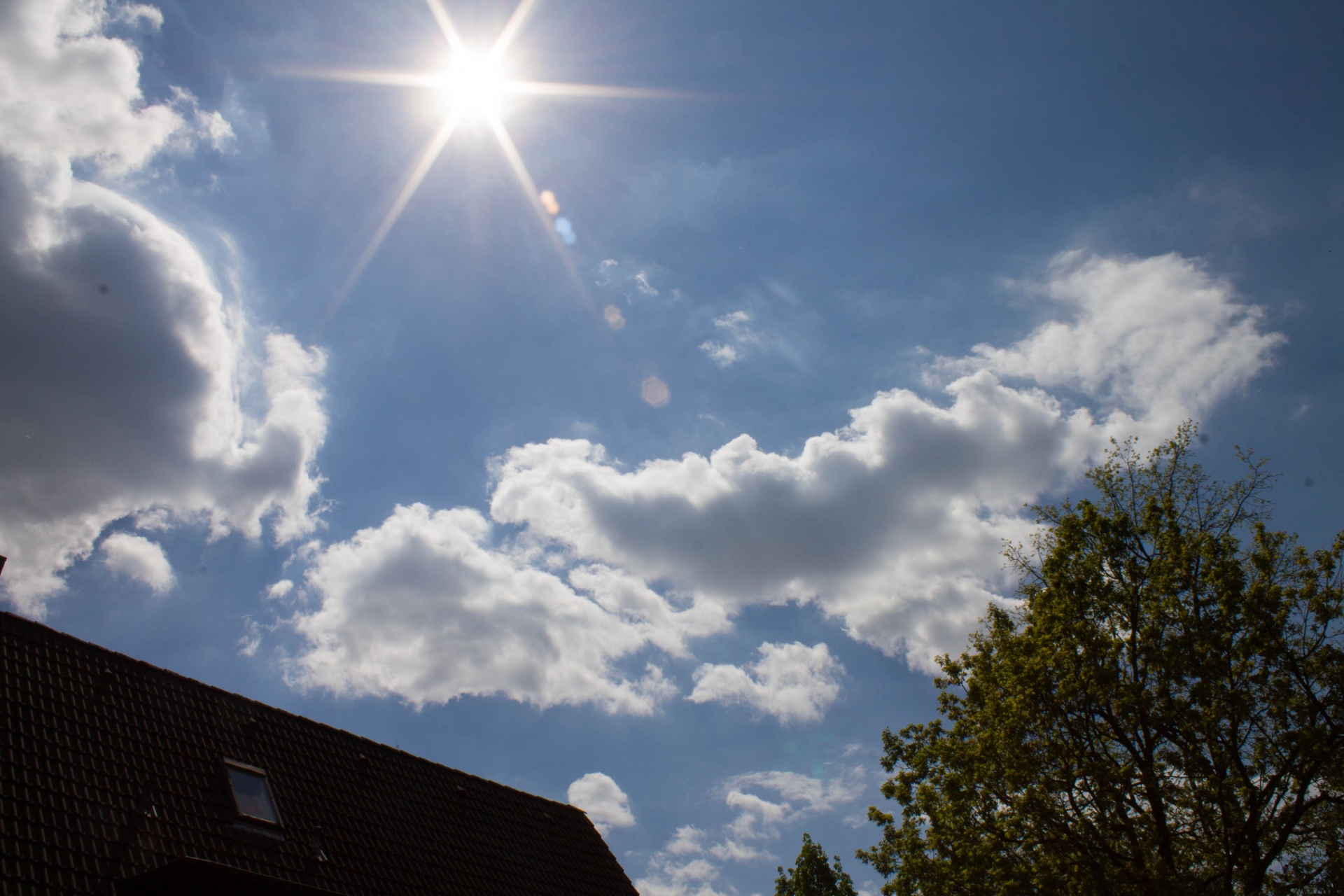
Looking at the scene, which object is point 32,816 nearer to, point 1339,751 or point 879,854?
point 879,854

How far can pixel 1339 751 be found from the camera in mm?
15125

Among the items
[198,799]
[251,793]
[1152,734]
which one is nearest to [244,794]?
[251,793]

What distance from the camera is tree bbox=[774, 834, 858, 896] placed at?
38.9m

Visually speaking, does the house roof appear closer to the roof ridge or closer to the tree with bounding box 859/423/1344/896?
the roof ridge

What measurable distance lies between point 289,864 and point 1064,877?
50.9 ft

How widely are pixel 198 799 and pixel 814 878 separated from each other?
35127 millimetres

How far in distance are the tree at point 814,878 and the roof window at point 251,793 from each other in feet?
109

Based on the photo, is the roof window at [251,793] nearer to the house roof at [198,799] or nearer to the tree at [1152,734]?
the house roof at [198,799]

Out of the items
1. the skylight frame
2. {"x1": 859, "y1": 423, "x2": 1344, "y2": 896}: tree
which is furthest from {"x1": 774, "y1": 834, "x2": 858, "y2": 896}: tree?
the skylight frame

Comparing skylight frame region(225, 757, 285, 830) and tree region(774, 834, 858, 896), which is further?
tree region(774, 834, 858, 896)

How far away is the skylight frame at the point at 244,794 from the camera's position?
492 inches

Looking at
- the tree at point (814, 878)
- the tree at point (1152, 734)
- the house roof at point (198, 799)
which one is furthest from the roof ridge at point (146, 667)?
the tree at point (814, 878)

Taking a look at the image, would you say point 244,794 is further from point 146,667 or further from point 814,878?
point 814,878

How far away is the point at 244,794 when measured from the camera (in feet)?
42.4
